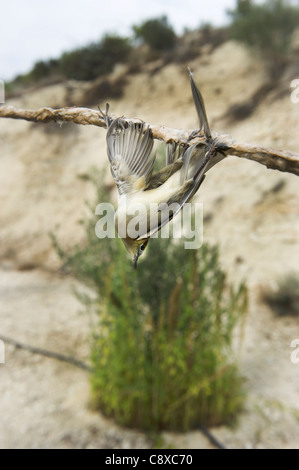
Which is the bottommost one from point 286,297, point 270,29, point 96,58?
point 286,297

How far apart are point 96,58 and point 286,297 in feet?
16.4

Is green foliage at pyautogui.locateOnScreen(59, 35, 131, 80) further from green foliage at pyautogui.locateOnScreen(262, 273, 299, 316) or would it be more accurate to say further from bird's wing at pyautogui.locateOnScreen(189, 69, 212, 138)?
bird's wing at pyautogui.locateOnScreen(189, 69, 212, 138)

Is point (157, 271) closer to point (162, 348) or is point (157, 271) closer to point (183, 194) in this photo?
point (162, 348)

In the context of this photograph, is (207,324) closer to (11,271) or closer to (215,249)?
(215,249)

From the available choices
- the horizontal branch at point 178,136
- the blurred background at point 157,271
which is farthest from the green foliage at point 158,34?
the horizontal branch at point 178,136

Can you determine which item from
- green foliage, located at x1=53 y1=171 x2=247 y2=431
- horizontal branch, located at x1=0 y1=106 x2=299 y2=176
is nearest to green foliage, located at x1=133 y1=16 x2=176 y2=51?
green foliage, located at x1=53 y1=171 x2=247 y2=431

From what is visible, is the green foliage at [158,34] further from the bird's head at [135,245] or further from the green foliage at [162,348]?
the bird's head at [135,245]

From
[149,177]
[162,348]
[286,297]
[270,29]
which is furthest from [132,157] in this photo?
[270,29]

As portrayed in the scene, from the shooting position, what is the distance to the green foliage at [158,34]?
748 centimetres

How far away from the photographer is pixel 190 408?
98.4 inches

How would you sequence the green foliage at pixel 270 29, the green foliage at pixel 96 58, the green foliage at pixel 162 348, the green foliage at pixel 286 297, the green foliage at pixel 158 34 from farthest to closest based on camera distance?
1. the green foliage at pixel 158 34
2. the green foliage at pixel 96 58
3. the green foliage at pixel 270 29
4. the green foliage at pixel 286 297
5. the green foliage at pixel 162 348

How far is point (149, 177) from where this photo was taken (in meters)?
0.67

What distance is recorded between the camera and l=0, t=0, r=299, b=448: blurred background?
2.45 m

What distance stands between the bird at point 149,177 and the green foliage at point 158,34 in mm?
7387
